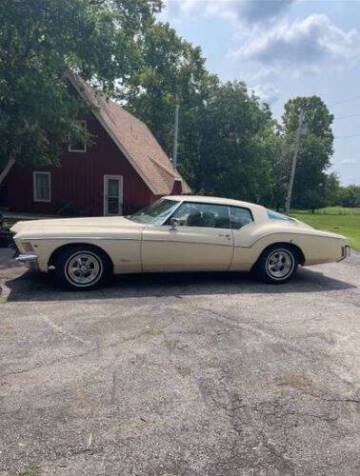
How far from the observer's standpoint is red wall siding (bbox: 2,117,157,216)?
19438mm

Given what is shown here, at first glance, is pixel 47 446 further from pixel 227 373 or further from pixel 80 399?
pixel 227 373

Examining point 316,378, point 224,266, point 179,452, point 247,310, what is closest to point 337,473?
point 179,452

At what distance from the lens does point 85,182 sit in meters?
20.0

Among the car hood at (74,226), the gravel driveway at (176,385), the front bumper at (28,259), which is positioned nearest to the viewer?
the gravel driveway at (176,385)

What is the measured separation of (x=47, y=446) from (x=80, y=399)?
20.5 inches

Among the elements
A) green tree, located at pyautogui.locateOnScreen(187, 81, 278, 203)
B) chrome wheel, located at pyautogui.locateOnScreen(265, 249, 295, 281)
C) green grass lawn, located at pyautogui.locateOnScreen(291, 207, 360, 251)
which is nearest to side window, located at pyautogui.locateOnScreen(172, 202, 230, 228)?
chrome wheel, located at pyautogui.locateOnScreen(265, 249, 295, 281)

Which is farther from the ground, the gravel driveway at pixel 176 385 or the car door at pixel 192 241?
the car door at pixel 192 241

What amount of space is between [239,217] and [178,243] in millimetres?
1173

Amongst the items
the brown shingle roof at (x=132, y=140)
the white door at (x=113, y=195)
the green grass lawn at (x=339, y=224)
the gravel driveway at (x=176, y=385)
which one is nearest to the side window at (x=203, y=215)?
the gravel driveway at (x=176, y=385)

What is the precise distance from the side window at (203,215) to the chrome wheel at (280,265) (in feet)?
3.18

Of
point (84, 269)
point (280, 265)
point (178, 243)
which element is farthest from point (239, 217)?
point (84, 269)

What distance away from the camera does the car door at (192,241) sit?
19.4 feet

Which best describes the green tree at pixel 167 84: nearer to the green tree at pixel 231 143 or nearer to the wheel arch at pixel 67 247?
the green tree at pixel 231 143

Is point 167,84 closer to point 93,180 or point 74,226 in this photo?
point 93,180
